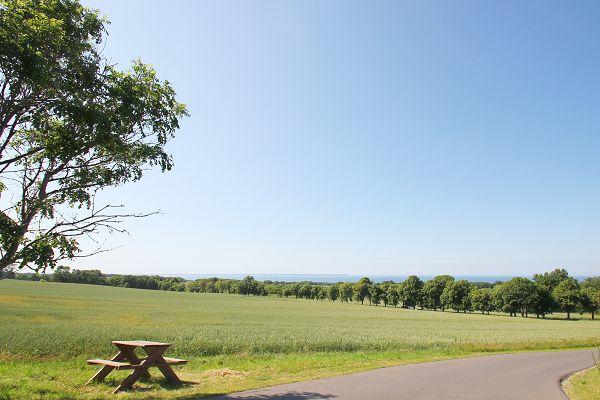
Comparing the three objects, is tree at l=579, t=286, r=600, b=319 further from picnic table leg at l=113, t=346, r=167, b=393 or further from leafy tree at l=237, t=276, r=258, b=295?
leafy tree at l=237, t=276, r=258, b=295

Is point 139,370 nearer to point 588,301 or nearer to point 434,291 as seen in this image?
point 588,301

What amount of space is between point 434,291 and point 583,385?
326 feet

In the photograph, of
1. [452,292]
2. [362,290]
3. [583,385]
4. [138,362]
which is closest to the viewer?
[138,362]

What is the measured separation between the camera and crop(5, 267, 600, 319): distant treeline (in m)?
87.3

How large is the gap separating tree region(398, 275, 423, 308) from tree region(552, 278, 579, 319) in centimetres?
3422

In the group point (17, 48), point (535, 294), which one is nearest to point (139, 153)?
point (17, 48)

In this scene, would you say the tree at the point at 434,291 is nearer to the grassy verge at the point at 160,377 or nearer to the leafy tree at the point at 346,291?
the leafy tree at the point at 346,291

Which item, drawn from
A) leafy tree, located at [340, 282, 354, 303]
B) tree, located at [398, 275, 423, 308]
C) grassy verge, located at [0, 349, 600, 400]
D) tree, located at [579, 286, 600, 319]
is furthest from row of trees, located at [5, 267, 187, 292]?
tree, located at [579, 286, 600, 319]

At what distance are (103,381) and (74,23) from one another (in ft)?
33.6

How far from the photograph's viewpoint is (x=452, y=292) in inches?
3937

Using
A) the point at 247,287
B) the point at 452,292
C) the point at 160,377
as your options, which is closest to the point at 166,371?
the point at 160,377

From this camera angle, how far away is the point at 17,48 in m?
8.14

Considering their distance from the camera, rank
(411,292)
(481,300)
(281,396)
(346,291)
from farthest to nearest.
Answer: (346,291), (411,292), (481,300), (281,396)

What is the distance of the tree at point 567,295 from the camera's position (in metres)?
84.2
